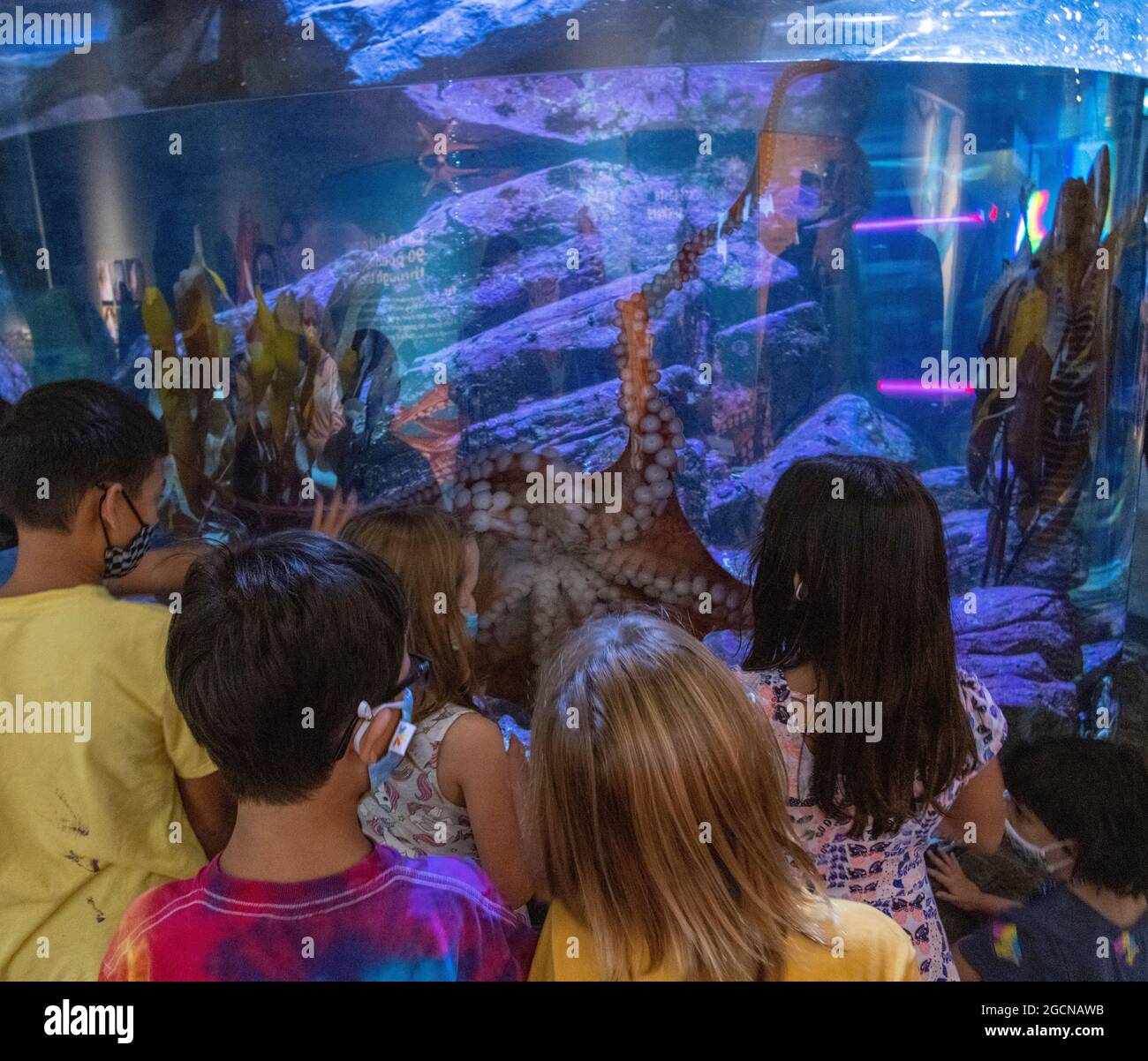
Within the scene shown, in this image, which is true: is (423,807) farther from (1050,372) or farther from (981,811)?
(1050,372)

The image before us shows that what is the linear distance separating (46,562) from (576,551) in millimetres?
942

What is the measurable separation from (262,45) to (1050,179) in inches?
60.4

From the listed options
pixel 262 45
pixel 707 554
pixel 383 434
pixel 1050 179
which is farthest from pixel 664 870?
pixel 262 45

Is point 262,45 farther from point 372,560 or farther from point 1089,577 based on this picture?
point 1089,577

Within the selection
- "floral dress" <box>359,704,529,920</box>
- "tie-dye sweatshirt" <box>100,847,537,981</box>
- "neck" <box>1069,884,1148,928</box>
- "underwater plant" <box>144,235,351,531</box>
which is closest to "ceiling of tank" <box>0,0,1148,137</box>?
"underwater plant" <box>144,235,351,531</box>

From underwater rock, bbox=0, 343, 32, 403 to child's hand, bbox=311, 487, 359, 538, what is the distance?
661 mm

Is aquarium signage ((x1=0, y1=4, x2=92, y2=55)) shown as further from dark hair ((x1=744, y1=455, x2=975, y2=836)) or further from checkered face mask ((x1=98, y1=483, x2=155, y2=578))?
dark hair ((x1=744, y1=455, x2=975, y2=836))

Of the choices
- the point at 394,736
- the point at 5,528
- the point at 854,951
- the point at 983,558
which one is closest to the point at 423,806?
the point at 394,736

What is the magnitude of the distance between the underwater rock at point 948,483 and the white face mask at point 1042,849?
0.67 m

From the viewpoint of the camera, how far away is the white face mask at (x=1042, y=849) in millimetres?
2205

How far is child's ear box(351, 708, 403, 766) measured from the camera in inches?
→ 56.5

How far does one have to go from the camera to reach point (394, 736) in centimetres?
147

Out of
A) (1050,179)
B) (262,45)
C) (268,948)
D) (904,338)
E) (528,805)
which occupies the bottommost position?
(268,948)

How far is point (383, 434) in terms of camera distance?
2.19 m
